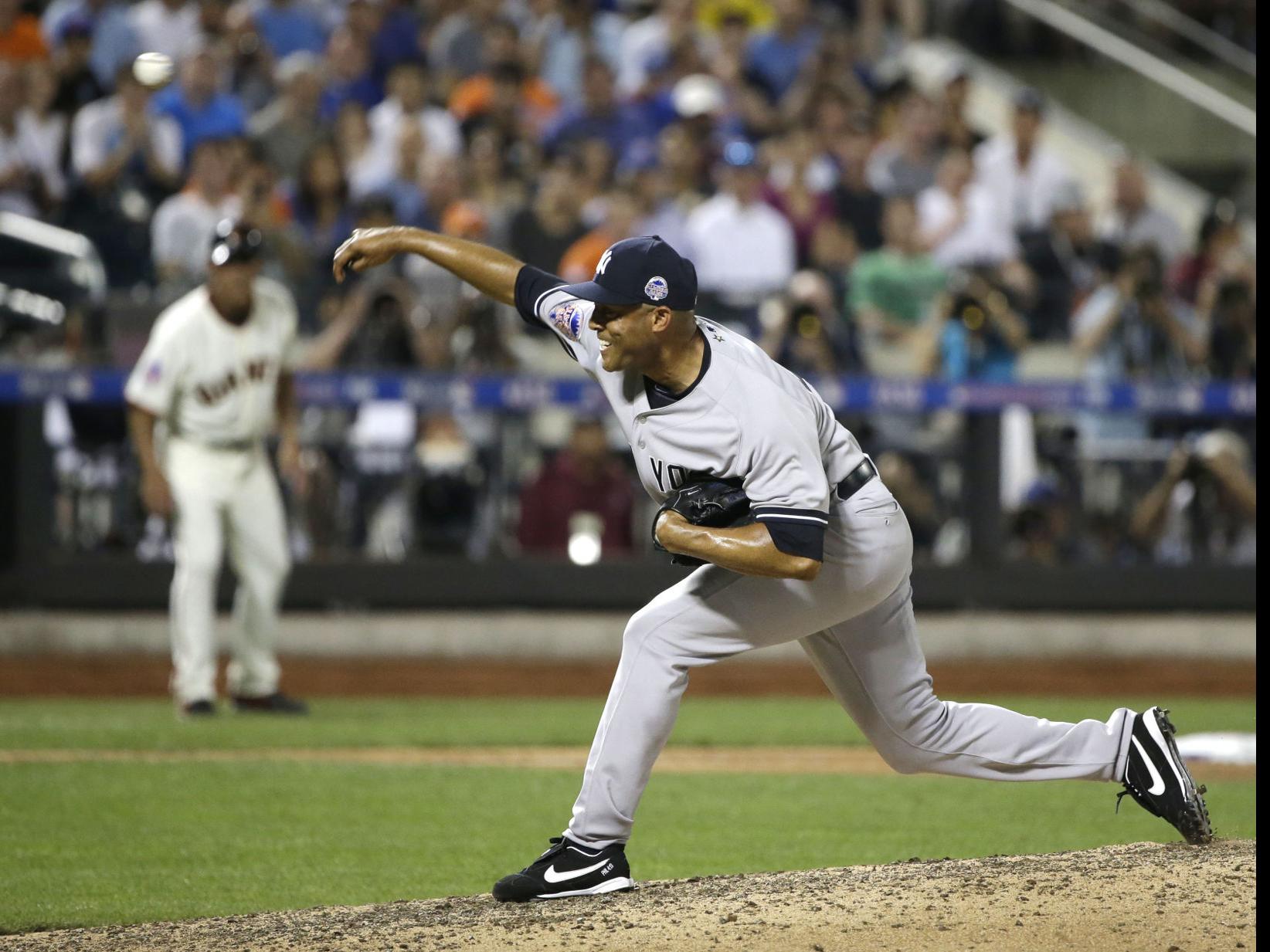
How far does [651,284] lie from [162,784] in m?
3.45

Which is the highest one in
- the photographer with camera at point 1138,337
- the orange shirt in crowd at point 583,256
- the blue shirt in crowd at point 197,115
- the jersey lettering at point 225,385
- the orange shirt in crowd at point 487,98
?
the orange shirt in crowd at point 487,98

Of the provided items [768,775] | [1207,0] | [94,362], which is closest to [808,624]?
[768,775]

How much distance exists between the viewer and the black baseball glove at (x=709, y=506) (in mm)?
4066

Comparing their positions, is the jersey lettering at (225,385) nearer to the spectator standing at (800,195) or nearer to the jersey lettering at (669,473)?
the jersey lettering at (669,473)

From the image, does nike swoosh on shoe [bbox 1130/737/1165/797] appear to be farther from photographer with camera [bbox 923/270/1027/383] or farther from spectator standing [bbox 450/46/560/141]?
spectator standing [bbox 450/46/560/141]

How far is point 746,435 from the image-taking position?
4008 millimetres

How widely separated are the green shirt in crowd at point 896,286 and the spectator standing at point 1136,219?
1752 mm

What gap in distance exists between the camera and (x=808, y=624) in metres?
4.28

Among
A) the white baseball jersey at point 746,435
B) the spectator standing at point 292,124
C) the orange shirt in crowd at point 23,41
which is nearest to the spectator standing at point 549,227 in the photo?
the spectator standing at point 292,124

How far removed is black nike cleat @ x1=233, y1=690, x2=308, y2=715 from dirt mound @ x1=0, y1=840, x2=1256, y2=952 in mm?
4126

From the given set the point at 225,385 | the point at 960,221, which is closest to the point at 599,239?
the point at 960,221

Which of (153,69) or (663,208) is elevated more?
(153,69)

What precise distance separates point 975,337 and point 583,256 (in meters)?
2.49

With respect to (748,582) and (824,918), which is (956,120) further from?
(824,918)
